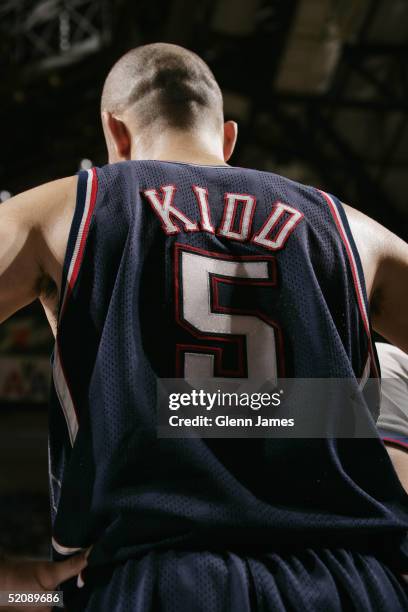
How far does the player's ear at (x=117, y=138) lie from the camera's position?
1.67 meters

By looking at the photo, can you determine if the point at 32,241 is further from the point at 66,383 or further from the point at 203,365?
the point at 203,365

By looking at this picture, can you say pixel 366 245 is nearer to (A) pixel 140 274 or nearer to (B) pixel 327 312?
(B) pixel 327 312

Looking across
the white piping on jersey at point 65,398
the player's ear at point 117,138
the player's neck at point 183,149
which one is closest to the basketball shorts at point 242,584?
the white piping on jersey at point 65,398

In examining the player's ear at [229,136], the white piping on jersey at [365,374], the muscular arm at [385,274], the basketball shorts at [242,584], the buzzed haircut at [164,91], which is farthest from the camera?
the player's ear at [229,136]

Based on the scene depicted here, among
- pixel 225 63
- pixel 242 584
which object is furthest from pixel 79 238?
pixel 225 63

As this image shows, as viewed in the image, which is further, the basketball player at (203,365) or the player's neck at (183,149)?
the player's neck at (183,149)

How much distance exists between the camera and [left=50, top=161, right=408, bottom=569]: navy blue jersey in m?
1.18

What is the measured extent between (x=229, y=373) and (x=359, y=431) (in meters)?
0.22

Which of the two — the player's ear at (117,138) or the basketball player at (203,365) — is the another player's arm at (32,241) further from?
the player's ear at (117,138)

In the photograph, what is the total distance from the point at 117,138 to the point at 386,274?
621 mm

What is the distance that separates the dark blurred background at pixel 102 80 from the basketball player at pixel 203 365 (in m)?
5.13

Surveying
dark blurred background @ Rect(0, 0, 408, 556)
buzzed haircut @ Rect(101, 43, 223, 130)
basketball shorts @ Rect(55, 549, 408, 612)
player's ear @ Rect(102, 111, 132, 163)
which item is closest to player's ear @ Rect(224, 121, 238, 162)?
buzzed haircut @ Rect(101, 43, 223, 130)

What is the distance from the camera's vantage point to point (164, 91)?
5.45ft

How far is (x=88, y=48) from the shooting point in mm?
6859
